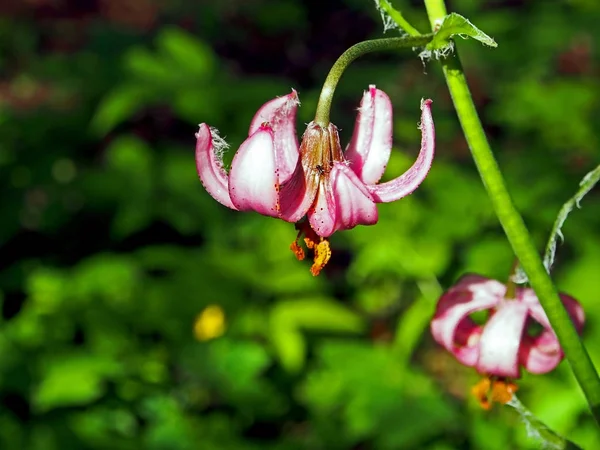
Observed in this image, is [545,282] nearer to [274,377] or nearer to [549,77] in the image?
[274,377]

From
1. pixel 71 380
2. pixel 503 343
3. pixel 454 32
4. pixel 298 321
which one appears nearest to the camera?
pixel 454 32

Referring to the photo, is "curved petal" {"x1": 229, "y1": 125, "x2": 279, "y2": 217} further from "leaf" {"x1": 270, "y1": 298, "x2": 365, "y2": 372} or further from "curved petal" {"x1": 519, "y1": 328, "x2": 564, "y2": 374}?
"leaf" {"x1": 270, "y1": 298, "x2": 365, "y2": 372}

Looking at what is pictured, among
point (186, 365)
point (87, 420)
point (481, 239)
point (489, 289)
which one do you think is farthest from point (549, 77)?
point (489, 289)

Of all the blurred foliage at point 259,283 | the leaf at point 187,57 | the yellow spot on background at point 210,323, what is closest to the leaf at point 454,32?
the blurred foliage at point 259,283

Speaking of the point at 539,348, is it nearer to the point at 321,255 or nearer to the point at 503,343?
the point at 503,343

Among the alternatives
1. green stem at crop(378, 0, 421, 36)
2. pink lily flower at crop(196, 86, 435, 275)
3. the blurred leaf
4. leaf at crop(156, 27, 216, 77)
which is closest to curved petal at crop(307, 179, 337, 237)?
pink lily flower at crop(196, 86, 435, 275)

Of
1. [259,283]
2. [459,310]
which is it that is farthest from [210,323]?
[459,310]

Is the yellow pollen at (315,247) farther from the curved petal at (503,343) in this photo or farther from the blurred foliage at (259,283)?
the blurred foliage at (259,283)
